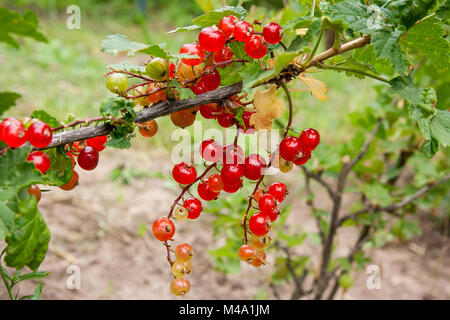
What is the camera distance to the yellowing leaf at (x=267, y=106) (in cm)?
61

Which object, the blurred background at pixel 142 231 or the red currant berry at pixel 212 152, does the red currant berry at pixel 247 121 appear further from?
the blurred background at pixel 142 231

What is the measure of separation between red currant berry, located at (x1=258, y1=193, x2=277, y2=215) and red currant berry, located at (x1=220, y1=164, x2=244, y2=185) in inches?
2.2

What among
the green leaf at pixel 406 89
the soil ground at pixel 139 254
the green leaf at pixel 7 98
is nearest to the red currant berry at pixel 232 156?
the green leaf at pixel 406 89

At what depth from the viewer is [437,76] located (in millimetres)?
1319

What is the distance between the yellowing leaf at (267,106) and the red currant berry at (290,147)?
0.15ft

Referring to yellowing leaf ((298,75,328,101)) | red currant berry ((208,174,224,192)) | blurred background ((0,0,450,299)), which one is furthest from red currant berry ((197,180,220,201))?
blurred background ((0,0,450,299))

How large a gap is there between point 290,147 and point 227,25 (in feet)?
0.71

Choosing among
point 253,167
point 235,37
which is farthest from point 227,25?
point 253,167

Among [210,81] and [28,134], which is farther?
[210,81]

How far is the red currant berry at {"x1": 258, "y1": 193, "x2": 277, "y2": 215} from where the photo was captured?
0.65 m

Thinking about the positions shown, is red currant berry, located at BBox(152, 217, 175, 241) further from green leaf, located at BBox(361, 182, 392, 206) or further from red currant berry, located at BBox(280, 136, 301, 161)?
green leaf, located at BBox(361, 182, 392, 206)

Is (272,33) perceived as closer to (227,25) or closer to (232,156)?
(227,25)

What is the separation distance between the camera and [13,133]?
Result: 1.69 feet
